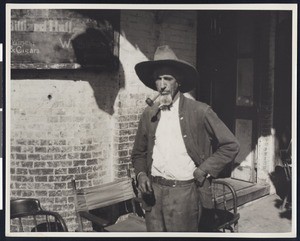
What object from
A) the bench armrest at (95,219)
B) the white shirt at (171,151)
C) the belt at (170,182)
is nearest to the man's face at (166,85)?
the white shirt at (171,151)

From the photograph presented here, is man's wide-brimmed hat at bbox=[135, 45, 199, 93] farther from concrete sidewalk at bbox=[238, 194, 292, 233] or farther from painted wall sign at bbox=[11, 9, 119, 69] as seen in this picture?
concrete sidewalk at bbox=[238, 194, 292, 233]

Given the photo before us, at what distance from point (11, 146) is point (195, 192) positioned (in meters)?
2.31

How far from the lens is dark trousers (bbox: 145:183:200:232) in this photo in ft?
11.9

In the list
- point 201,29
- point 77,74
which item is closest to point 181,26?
point 201,29

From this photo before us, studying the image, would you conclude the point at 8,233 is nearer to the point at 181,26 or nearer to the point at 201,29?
the point at 181,26

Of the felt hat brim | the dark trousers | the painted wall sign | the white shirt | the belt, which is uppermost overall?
the painted wall sign

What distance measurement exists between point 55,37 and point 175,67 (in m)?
1.53

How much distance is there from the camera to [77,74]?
4.61 m

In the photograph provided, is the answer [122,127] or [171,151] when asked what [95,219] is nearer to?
[171,151]

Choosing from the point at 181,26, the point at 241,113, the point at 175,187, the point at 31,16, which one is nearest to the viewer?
the point at 175,187

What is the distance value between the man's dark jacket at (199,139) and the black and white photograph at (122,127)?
11 millimetres

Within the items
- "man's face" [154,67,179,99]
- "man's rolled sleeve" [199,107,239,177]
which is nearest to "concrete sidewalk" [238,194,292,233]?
"man's rolled sleeve" [199,107,239,177]

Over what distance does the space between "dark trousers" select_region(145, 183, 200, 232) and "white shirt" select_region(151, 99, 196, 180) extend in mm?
124

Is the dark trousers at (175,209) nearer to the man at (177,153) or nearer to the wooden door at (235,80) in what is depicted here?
the man at (177,153)
